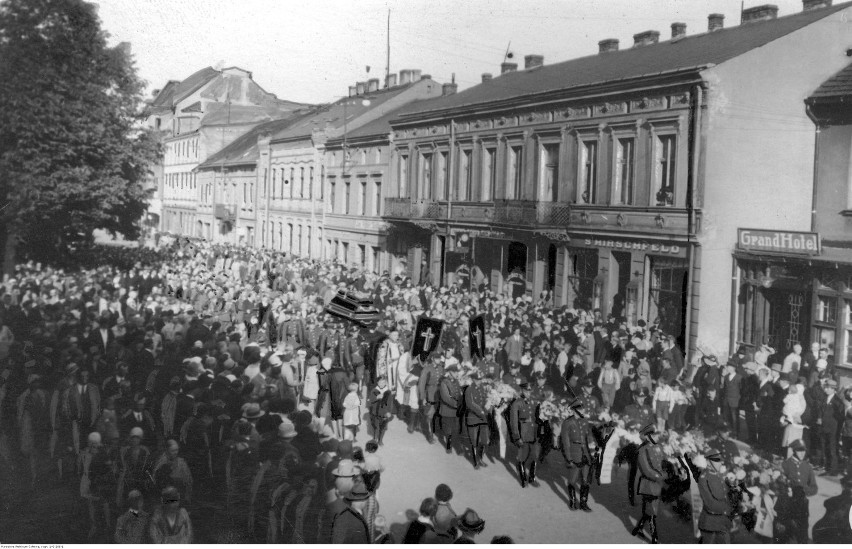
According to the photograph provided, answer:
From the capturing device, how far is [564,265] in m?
18.2

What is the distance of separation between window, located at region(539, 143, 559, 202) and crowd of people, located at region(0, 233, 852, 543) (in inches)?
121

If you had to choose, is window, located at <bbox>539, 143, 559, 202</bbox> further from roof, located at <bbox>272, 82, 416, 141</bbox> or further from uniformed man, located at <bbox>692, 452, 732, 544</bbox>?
roof, located at <bbox>272, 82, 416, 141</bbox>

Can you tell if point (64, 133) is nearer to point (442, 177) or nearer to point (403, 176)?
point (442, 177)

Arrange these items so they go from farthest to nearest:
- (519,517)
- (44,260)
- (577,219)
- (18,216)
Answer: (577,219) → (44,260) → (18,216) → (519,517)

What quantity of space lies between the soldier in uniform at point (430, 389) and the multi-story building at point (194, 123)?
6503 millimetres

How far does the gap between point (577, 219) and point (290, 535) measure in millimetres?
11651

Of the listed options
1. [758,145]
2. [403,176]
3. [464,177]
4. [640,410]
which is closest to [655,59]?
[758,145]

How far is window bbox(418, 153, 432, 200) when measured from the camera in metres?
21.9

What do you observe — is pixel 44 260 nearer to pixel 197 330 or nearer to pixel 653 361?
pixel 197 330

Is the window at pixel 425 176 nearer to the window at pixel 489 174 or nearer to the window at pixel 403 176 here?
the window at pixel 403 176

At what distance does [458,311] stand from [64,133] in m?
8.89

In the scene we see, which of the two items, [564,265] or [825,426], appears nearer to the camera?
[825,426]

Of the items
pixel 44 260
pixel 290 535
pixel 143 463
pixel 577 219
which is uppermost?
pixel 577 219

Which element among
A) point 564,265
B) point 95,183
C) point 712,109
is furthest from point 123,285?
point 712,109
